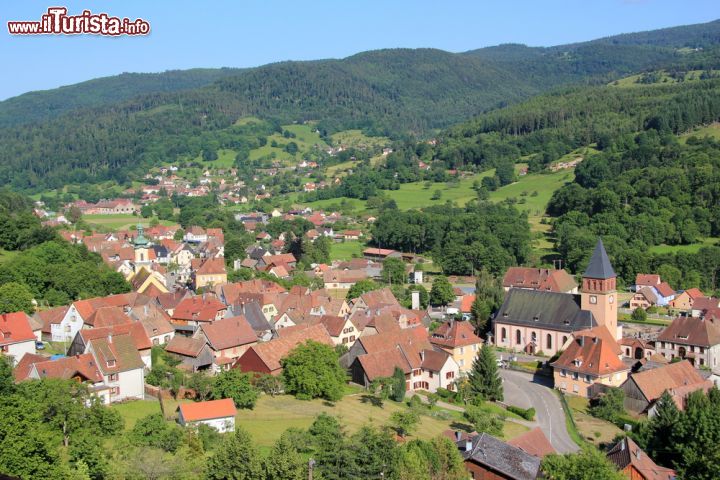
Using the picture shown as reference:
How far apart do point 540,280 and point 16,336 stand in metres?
45.1

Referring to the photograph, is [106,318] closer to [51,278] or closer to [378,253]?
[51,278]

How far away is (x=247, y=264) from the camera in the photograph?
299 feet

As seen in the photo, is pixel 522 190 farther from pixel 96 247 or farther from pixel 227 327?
pixel 227 327

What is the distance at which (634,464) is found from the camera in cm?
3108

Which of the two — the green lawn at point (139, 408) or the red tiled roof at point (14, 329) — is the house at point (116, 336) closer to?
the red tiled roof at point (14, 329)

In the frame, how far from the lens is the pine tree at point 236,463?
84.9ft

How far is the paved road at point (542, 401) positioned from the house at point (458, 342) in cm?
254

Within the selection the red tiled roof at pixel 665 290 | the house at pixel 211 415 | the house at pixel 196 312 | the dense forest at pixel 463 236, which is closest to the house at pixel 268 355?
the house at pixel 211 415

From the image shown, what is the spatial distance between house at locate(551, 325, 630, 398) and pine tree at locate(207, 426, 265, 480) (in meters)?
25.7

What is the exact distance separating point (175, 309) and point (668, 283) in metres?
48.7

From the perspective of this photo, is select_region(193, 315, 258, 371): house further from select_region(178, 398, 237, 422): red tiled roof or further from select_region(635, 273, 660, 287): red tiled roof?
select_region(635, 273, 660, 287): red tiled roof

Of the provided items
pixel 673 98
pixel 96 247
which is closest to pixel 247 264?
pixel 96 247


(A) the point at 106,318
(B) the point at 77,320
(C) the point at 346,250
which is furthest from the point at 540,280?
(B) the point at 77,320

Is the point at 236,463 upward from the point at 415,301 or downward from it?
upward
